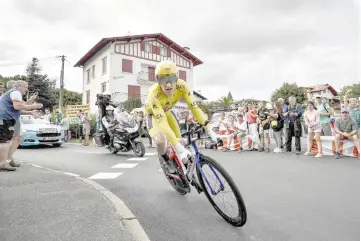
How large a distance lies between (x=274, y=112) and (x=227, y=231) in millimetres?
8599

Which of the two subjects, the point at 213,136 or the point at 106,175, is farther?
the point at 106,175

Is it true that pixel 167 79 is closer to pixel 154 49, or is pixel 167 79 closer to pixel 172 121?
pixel 172 121

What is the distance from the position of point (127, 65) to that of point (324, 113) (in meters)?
26.9

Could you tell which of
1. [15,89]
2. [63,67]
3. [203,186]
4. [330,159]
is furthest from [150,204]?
[63,67]

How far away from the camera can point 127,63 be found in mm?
34344

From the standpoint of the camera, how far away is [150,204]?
4367 mm

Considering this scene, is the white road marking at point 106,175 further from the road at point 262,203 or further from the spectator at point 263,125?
the spectator at point 263,125

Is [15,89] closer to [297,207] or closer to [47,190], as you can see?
[47,190]

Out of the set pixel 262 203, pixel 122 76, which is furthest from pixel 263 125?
pixel 122 76

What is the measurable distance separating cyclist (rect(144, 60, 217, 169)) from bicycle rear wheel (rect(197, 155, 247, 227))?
271 millimetres

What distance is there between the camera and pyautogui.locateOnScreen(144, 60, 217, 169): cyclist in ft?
12.9

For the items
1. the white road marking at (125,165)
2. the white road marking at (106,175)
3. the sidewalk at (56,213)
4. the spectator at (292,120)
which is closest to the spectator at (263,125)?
the spectator at (292,120)

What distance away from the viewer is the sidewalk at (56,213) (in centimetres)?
302

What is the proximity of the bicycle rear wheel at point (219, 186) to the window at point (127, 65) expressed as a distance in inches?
1239
